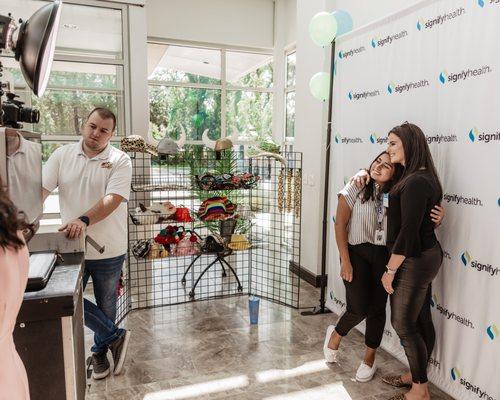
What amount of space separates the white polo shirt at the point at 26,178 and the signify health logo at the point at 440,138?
214 centimetres

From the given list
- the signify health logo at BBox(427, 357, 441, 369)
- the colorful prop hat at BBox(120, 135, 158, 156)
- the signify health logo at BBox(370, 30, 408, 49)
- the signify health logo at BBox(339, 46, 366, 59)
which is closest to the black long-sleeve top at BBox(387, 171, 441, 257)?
the signify health logo at BBox(427, 357, 441, 369)

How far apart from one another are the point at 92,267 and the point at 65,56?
8.89ft

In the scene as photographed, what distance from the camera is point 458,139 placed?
2250 mm

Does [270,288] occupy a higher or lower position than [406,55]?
lower

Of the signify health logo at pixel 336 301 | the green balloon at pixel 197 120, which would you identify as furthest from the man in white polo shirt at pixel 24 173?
the green balloon at pixel 197 120

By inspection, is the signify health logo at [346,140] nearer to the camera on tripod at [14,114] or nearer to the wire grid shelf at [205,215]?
the wire grid shelf at [205,215]

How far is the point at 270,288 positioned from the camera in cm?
427

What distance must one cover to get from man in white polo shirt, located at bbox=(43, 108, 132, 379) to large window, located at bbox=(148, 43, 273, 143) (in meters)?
3.54

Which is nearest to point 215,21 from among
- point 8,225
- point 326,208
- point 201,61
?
point 201,61

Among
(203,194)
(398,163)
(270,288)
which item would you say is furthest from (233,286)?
(398,163)

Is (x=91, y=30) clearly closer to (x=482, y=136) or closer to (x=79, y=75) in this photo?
(x=79, y=75)

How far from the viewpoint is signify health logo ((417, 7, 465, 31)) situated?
7.33 ft

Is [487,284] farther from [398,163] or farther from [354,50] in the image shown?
[354,50]

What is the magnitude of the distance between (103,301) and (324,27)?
253 centimetres
